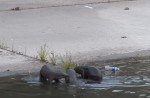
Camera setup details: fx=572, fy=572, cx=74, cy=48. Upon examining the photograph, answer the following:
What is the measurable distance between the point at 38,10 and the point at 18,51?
398 centimetres

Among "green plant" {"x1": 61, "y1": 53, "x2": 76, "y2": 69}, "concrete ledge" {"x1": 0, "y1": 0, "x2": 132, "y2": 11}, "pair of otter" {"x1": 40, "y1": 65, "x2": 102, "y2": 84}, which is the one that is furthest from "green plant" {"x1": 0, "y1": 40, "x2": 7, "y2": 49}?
"concrete ledge" {"x1": 0, "y1": 0, "x2": 132, "y2": 11}

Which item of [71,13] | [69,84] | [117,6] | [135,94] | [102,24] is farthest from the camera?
[117,6]

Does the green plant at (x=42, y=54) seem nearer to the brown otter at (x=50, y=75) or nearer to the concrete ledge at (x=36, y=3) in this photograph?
the brown otter at (x=50, y=75)

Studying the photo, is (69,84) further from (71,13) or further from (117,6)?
(117,6)

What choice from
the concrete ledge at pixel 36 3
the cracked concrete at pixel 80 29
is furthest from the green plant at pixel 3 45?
the concrete ledge at pixel 36 3

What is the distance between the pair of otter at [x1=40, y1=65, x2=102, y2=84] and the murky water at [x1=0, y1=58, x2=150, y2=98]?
0.32ft

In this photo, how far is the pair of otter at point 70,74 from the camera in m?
7.67

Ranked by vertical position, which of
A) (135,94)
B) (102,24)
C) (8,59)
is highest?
(102,24)

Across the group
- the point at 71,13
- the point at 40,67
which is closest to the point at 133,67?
the point at 40,67

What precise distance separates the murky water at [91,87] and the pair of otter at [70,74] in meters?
0.10

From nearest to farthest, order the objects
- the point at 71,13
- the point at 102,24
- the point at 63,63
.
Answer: the point at 63,63 → the point at 102,24 → the point at 71,13

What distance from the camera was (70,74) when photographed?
25.3 feet

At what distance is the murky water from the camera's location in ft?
23.4

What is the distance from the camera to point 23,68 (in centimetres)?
838
